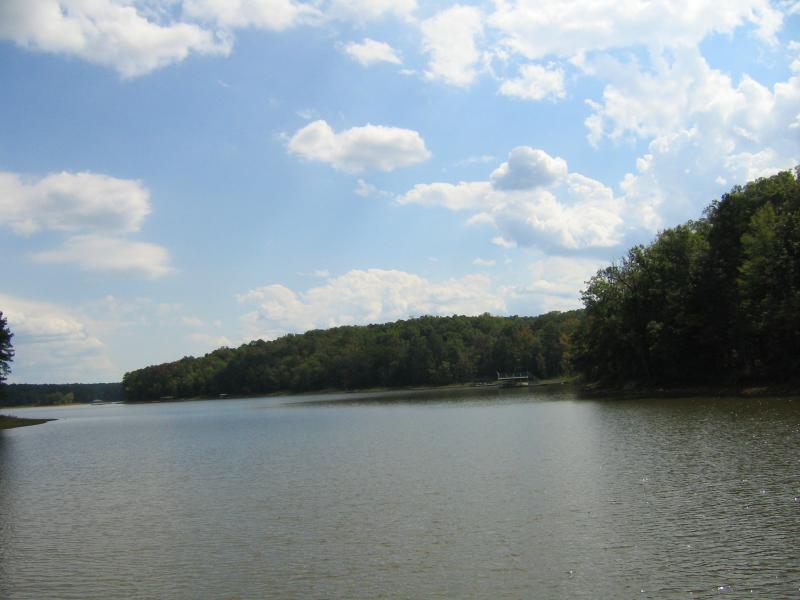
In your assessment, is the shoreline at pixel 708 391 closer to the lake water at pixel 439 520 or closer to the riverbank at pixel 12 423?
the lake water at pixel 439 520

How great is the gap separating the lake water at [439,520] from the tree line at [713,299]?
789 inches

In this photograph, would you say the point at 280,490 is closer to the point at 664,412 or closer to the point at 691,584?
the point at 691,584

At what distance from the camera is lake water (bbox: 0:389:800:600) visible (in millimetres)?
14156

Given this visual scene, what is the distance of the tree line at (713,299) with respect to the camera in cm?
5462

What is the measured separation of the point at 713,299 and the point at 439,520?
2147 inches

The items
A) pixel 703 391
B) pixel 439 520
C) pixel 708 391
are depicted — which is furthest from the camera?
pixel 703 391

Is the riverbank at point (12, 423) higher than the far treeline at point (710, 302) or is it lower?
lower

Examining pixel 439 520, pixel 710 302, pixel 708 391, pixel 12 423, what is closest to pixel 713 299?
pixel 710 302

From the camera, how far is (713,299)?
64875mm

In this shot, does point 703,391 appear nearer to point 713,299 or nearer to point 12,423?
point 713,299

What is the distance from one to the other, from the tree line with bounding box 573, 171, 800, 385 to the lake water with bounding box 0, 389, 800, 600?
2004 cm

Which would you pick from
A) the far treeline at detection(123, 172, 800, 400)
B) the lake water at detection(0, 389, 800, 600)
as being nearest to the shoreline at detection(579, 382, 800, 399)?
the far treeline at detection(123, 172, 800, 400)

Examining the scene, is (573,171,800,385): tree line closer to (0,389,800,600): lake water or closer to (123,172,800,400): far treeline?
(123,172,800,400): far treeline

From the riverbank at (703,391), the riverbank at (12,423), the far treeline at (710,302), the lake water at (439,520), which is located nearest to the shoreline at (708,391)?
the riverbank at (703,391)
